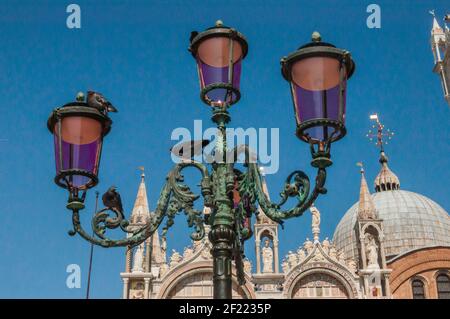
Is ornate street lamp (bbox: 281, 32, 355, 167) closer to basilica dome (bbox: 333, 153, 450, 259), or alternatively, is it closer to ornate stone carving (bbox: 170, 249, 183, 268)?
ornate stone carving (bbox: 170, 249, 183, 268)

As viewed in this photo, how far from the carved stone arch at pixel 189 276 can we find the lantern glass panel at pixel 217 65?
60.7 feet

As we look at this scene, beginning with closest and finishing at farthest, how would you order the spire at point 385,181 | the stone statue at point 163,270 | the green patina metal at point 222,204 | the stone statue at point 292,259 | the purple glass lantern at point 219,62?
the green patina metal at point 222,204
the purple glass lantern at point 219,62
the stone statue at point 163,270
the stone statue at point 292,259
the spire at point 385,181

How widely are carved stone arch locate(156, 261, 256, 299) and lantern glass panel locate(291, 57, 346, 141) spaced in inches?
739

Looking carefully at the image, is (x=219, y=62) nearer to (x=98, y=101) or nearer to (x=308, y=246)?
(x=98, y=101)

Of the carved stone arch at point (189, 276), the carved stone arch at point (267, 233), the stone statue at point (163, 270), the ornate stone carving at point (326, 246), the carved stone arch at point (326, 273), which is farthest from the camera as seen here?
the ornate stone carving at point (326, 246)

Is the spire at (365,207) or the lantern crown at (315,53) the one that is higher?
the spire at (365,207)

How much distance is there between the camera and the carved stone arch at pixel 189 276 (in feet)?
79.0

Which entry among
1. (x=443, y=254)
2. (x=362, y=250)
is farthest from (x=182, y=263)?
(x=443, y=254)

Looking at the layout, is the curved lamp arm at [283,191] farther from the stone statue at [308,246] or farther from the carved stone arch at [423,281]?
the carved stone arch at [423,281]

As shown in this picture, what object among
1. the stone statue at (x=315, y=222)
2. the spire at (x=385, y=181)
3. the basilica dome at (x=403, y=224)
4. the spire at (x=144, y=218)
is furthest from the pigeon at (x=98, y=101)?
the spire at (x=385, y=181)

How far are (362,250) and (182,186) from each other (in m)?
20.6

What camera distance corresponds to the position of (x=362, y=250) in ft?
84.3

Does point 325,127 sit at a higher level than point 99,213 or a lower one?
higher

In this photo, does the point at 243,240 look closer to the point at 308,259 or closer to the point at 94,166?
the point at 94,166
